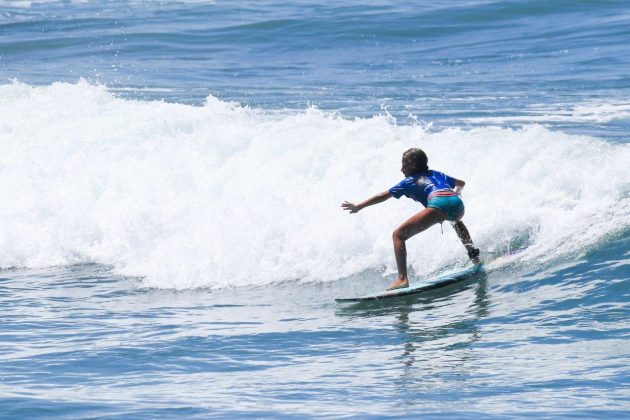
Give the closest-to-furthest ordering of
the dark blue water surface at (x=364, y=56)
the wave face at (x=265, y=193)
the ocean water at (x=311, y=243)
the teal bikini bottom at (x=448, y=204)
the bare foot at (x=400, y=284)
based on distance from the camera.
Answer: the ocean water at (x=311, y=243)
the teal bikini bottom at (x=448, y=204)
the bare foot at (x=400, y=284)
the wave face at (x=265, y=193)
the dark blue water surface at (x=364, y=56)

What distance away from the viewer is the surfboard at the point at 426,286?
33.7 feet

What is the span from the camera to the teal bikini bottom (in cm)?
1020

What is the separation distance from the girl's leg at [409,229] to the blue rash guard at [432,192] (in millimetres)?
65

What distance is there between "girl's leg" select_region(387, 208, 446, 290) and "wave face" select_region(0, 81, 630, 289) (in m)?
1.24

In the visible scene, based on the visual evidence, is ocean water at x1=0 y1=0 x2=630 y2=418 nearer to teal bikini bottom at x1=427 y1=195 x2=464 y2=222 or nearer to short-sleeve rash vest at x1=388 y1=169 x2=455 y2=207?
teal bikini bottom at x1=427 y1=195 x2=464 y2=222

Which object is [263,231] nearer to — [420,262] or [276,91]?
[420,262]

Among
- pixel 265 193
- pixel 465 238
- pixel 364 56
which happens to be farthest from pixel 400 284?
pixel 364 56

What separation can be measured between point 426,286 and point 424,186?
93cm

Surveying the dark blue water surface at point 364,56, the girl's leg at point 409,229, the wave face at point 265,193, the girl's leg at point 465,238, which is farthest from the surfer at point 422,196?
the dark blue water surface at point 364,56

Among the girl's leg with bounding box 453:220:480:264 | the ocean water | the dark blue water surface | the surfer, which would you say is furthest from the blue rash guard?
the dark blue water surface

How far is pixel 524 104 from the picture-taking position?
18.0 metres

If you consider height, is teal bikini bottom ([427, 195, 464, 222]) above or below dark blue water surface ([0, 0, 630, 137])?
below

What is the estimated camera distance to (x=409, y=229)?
10297 millimetres

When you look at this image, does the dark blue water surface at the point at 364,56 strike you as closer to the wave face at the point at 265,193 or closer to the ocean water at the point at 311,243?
the ocean water at the point at 311,243
